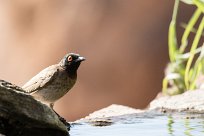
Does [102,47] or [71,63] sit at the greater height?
[102,47]

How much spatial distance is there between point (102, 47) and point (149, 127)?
324 cm

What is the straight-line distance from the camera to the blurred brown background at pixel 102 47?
751 cm

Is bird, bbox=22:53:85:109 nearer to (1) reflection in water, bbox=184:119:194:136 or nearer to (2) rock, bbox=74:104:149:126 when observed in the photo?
(2) rock, bbox=74:104:149:126

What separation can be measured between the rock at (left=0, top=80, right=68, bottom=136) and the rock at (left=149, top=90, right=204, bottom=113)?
1.64 meters

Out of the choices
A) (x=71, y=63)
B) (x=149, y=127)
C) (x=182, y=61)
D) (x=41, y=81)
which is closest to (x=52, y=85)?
(x=41, y=81)

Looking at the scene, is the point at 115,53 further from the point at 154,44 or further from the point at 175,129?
the point at 175,129

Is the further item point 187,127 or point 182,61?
point 182,61

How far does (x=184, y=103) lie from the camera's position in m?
5.24

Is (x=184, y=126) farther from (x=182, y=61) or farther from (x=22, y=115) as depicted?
(x=182, y=61)

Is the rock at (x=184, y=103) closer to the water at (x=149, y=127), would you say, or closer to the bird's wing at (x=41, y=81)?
the water at (x=149, y=127)

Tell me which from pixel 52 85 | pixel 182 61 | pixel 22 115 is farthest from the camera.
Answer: pixel 182 61

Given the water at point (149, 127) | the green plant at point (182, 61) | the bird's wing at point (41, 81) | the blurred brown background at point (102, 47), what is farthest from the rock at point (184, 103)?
the blurred brown background at point (102, 47)

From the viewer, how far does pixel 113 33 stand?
24.8 ft

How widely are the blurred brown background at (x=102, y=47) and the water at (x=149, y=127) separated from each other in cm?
268
